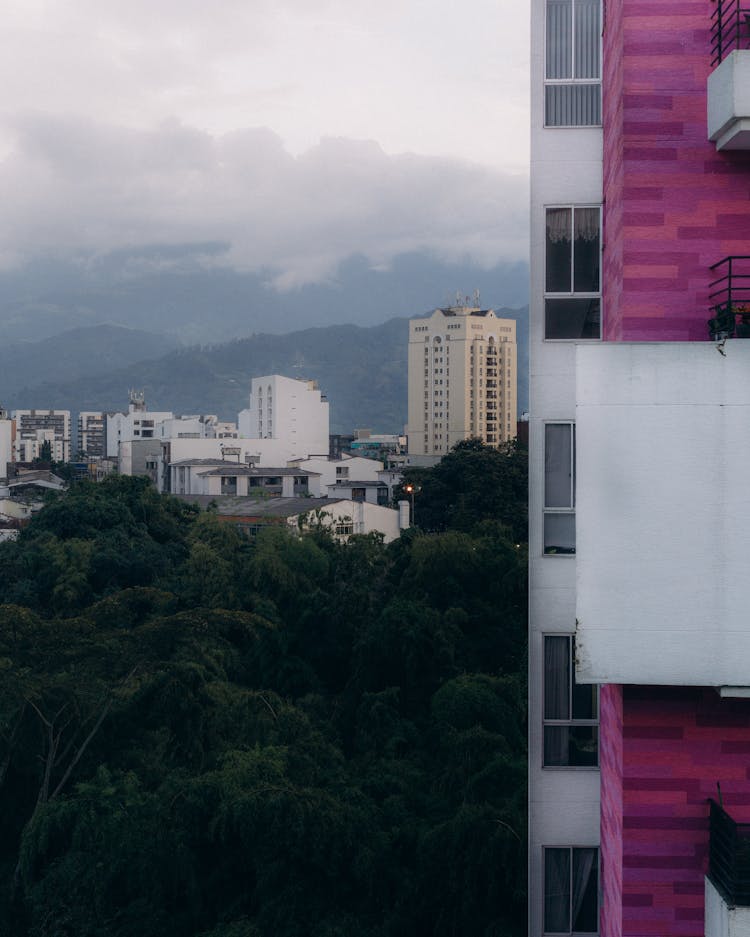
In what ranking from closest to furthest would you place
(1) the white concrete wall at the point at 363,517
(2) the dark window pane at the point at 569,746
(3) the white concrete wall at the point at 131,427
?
1. (2) the dark window pane at the point at 569,746
2. (1) the white concrete wall at the point at 363,517
3. (3) the white concrete wall at the point at 131,427

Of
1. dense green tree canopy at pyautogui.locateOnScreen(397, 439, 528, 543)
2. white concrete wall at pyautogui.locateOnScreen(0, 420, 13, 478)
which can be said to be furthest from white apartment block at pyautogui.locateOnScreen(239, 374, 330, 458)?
dense green tree canopy at pyautogui.locateOnScreen(397, 439, 528, 543)

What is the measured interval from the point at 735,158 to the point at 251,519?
43054 mm

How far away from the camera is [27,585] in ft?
99.5

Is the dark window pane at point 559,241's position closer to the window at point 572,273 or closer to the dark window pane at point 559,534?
the window at point 572,273

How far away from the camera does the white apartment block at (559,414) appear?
9148 mm

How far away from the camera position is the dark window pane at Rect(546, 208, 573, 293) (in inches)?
362

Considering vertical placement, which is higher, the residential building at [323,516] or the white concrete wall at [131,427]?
the white concrete wall at [131,427]

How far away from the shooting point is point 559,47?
9.38 metres

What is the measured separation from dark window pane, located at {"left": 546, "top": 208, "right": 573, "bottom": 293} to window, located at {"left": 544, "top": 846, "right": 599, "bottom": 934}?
16.5ft

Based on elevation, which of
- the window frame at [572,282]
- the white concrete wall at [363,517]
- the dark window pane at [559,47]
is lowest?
the white concrete wall at [363,517]

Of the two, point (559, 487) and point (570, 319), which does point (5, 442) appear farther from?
point (559, 487)

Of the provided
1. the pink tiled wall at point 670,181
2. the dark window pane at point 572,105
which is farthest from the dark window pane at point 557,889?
the dark window pane at point 572,105

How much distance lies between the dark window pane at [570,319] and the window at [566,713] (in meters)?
2.71

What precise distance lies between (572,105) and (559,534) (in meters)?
3.85
